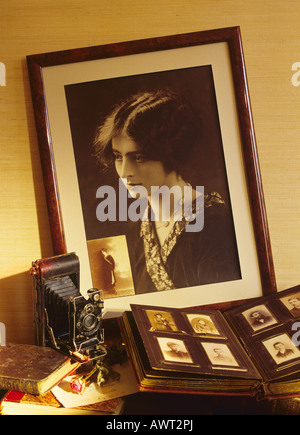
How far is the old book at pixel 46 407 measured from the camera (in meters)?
1.17

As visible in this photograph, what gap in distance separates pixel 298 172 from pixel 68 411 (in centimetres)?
114

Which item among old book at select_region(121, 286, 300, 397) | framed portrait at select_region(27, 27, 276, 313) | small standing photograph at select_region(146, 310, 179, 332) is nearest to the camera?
old book at select_region(121, 286, 300, 397)

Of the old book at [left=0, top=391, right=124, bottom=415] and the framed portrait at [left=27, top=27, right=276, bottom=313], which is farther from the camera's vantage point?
the framed portrait at [left=27, top=27, right=276, bottom=313]

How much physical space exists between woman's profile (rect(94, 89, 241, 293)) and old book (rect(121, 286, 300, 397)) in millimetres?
168

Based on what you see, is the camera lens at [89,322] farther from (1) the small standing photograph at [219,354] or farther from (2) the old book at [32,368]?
(1) the small standing photograph at [219,354]

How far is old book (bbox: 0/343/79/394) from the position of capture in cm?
120

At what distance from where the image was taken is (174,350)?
1.24 metres

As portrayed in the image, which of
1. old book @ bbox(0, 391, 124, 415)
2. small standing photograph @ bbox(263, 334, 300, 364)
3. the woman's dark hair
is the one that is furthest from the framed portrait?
old book @ bbox(0, 391, 124, 415)

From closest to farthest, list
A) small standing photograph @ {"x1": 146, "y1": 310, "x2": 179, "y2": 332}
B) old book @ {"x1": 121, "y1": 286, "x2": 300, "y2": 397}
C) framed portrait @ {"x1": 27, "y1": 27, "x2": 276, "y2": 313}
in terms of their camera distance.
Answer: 1. old book @ {"x1": 121, "y1": 286, "x2": 300, "y2": 397}
2. small standing photograph @ {"x1": 146, "y1": 310, "x2": 179, "y2": 332}
3. framed portrait @ {"x1": 27, "y1": 27, "x2": 276, "y2": 313}

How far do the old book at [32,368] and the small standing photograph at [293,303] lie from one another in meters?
0.72

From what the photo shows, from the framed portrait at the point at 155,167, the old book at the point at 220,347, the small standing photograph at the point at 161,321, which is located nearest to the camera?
the old book at the point at 220,347

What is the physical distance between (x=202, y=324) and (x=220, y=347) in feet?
0.42

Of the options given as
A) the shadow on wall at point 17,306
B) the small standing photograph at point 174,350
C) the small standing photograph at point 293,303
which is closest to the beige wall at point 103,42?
the shadow on wall at point 17,306

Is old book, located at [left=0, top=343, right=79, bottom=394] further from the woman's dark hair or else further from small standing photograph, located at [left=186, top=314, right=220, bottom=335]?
the woman's dark hair
